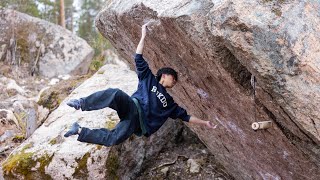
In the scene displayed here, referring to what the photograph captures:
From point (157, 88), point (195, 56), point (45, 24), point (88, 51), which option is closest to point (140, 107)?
point (157, 88)

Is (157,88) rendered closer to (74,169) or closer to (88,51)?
(74,169)

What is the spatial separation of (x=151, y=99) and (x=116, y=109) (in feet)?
1.49

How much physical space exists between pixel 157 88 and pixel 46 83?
14318 mm

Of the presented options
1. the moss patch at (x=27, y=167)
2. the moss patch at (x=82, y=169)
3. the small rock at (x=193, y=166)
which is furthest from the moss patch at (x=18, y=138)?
the small rock at (x=193, y=166)

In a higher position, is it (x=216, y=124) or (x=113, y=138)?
(x=113, y=138)

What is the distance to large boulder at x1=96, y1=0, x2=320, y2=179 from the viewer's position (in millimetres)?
3424

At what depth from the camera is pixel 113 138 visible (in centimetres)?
496

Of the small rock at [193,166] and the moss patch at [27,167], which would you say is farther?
the small rock at [193,166]

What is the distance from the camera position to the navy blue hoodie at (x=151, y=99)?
479 centimetres

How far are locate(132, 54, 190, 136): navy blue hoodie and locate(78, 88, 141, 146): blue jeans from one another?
14cm

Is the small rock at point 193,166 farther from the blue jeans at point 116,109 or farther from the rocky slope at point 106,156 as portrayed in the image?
the blue jeans at point 116,109

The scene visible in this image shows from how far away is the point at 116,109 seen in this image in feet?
15.4

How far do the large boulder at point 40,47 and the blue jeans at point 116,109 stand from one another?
52.0 feet

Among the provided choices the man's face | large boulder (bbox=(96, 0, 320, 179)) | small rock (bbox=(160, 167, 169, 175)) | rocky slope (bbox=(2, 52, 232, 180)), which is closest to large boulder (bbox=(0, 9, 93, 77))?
rocky slope (bbox=(2, 52, 232, 180))
